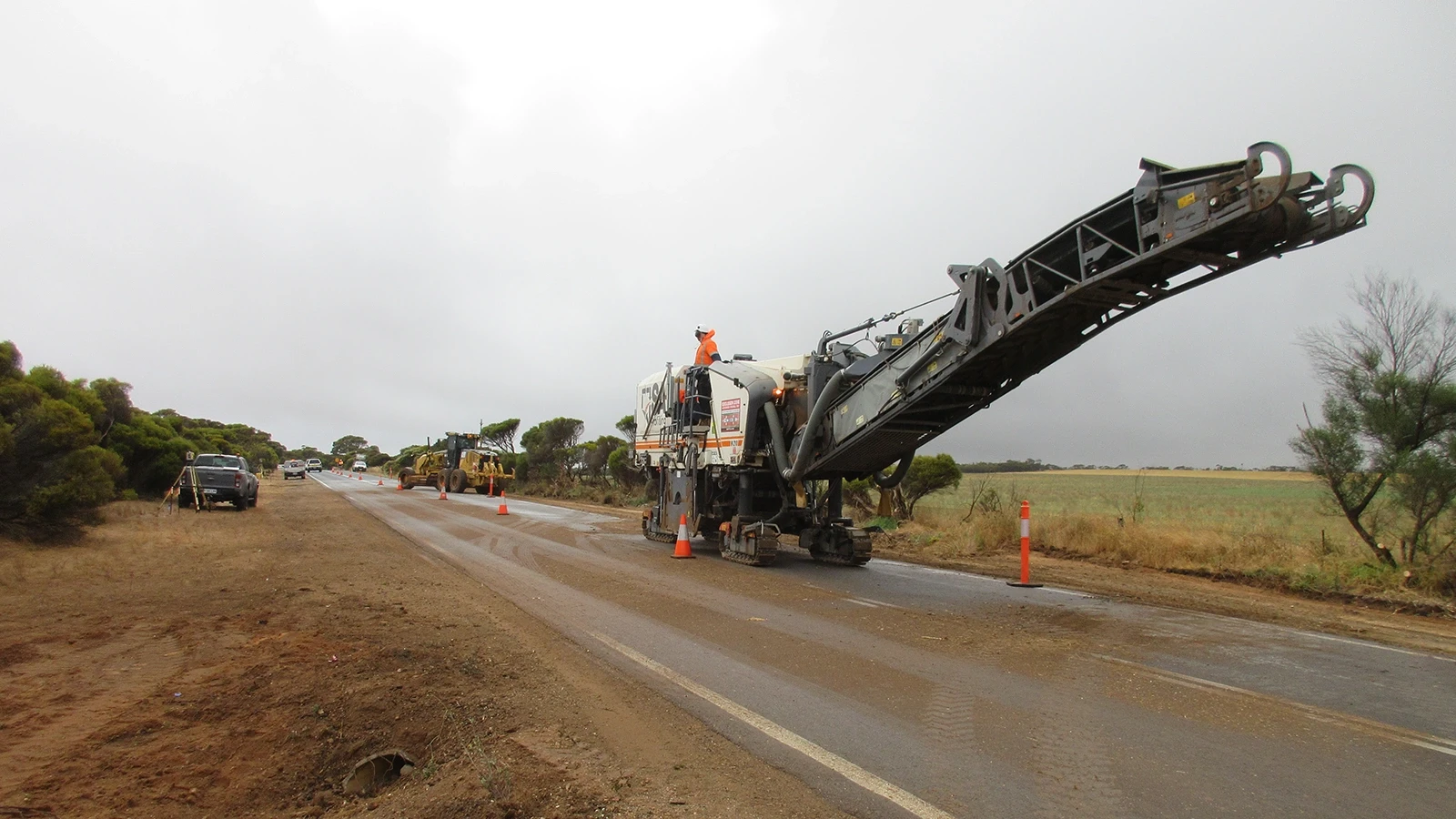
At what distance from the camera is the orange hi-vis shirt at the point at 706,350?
14.8 meters

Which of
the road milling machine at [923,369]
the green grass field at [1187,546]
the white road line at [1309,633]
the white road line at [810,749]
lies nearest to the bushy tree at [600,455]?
the road milling machine at [923,369]

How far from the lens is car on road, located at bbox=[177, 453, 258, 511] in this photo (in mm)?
22109

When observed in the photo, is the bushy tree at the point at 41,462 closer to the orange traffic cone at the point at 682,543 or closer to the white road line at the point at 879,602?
the orange traffic cone at the point at 682,543

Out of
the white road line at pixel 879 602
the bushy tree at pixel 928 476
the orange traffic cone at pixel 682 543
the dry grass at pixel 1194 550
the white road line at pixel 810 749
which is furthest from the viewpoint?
the bushy tree at pixel 928 476

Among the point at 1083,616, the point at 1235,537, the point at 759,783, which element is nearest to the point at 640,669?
the point at 759,783

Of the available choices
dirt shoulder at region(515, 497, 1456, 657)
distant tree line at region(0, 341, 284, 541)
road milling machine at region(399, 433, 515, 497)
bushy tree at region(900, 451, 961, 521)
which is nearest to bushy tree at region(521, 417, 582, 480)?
road milling machine at region(399, 433, 515, 497)

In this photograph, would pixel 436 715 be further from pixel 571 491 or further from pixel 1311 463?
pixel 571 491

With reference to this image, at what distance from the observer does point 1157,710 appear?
16.9ft

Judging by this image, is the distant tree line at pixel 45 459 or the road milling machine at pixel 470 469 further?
the road milling machine at pixel 470 469

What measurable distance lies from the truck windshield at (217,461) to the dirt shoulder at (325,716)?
15246 mm

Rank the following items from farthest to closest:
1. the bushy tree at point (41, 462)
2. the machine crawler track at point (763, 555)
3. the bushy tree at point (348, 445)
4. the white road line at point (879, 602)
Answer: the bushy tree at point (348, 445)
the machine crawler track at point (763, 555)
the bushy tree at point (41, 462)
the white road line at point (879, 602)

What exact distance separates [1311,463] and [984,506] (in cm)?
731

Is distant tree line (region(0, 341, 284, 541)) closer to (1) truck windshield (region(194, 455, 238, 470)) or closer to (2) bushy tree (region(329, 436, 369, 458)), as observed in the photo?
(1) truck windshield (region(194, 455, 238, 470))

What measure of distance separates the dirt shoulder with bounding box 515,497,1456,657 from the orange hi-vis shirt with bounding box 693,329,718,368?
482 centimetres
